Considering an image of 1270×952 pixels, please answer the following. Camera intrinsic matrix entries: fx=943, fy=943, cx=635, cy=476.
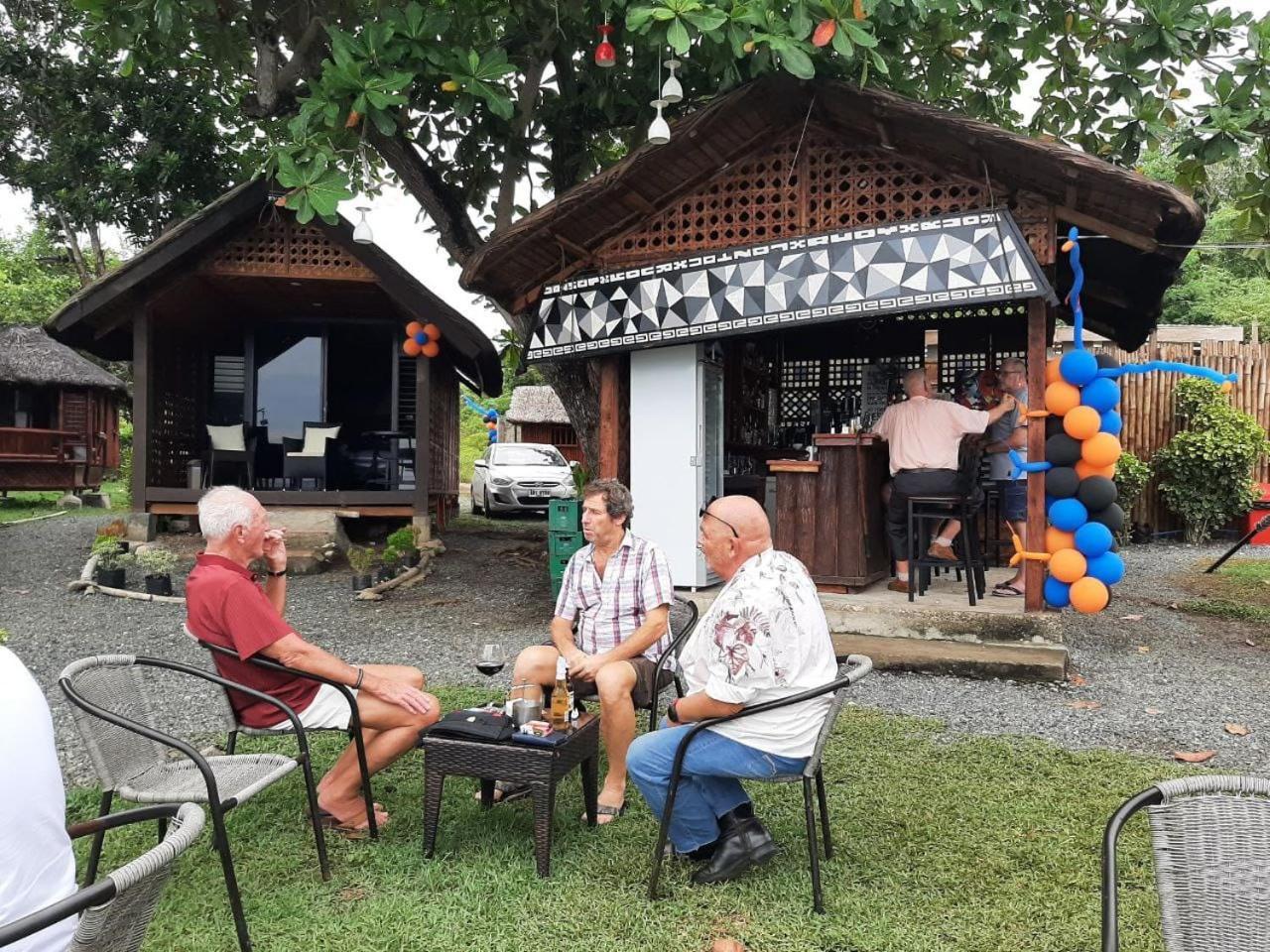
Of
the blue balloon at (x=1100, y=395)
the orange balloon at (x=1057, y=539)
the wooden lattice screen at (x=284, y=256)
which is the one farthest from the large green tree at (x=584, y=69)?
the orange balloon at (x=1057, y=539)

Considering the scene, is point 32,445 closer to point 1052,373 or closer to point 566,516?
point 566,516

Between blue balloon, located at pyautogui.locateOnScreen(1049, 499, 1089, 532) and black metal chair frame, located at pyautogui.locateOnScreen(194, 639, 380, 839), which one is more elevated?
blue balloon, located at pyautogui.locateOnScreen(1049, 499, 1089, 532)

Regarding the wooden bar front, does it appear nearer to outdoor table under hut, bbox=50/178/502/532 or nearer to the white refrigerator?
the white refrigerator

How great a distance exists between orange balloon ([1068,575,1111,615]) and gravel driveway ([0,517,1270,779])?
48cm

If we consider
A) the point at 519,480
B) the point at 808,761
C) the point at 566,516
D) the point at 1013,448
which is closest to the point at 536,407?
the point at 519,480

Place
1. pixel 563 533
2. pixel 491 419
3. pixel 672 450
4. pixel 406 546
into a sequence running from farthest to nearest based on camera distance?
pixel 491 419 → pixel 406 546 → pixel 563 533 → pixel 672 450

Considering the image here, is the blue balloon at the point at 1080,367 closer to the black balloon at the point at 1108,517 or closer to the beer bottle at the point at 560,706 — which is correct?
the black balloon at the point at 1108,517

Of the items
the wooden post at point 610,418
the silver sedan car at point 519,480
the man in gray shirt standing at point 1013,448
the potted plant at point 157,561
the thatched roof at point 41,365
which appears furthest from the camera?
the thatched roof at point 41,365

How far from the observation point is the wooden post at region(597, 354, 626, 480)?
25.1ft

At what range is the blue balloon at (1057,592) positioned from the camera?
616 cm

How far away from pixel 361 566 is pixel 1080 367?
7.11 metres

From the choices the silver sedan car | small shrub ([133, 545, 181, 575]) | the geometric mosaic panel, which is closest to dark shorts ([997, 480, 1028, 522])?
the geometric mosaic panel

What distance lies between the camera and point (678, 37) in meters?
5.45

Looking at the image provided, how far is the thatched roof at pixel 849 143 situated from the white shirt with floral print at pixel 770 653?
4079 mm
